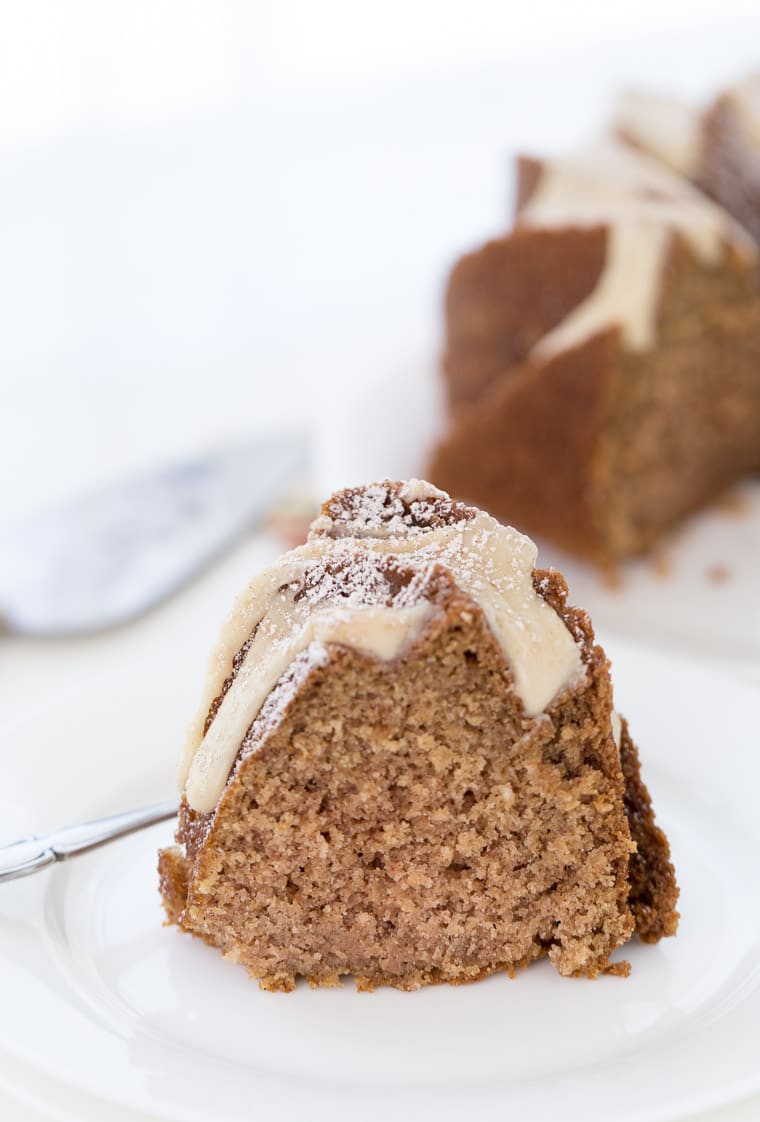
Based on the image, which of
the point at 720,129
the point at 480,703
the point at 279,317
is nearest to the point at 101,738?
the point at 480,703

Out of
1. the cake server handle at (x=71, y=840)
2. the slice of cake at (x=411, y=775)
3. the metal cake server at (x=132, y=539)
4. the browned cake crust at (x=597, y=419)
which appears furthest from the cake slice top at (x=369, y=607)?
the browned cake crust at (x=597, y=419)

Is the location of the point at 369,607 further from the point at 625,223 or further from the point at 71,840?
the point at 625,223

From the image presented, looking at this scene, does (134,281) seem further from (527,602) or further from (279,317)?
(527,602)

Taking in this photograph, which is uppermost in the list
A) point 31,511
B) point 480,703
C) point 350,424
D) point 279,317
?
point 480,703

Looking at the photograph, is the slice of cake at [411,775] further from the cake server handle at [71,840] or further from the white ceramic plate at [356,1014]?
the cake server handle at [71,840]

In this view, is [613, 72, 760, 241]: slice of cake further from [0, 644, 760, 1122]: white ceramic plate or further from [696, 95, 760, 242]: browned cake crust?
[0, 644, 760, 1122]: white ceramic plate

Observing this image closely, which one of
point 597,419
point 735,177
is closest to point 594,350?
point 597,419

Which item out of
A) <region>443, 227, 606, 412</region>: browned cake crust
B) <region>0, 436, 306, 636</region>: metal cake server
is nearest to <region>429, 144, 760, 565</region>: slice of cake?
<region>443, 227, 606, 412</region>: browned cake crust

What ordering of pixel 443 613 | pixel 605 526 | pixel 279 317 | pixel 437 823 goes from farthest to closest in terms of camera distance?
pixel 279 317 → pixel 605 526 → pixel 437 823 → pixel 443 613
